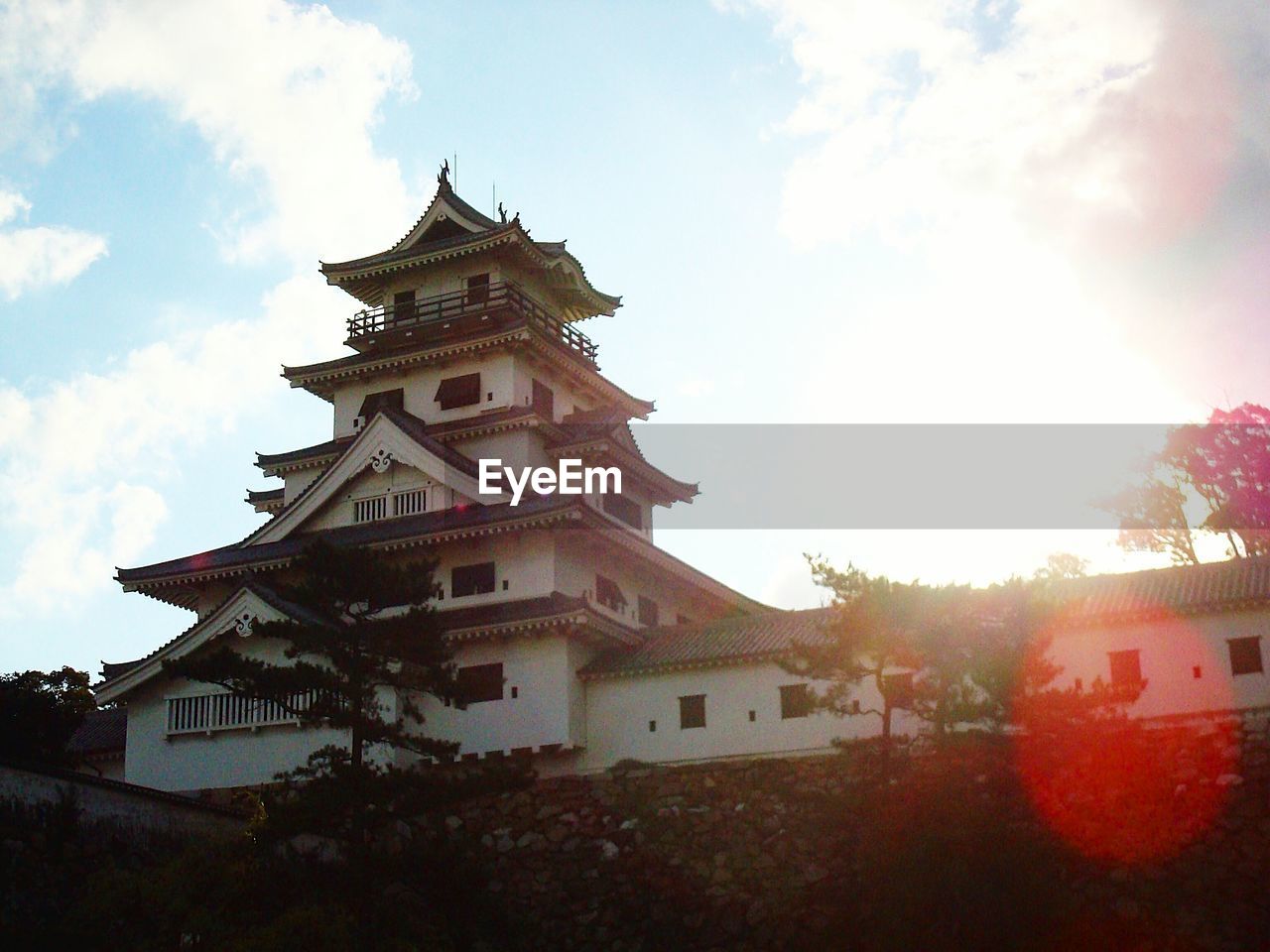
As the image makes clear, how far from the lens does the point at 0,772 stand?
27.6 metres

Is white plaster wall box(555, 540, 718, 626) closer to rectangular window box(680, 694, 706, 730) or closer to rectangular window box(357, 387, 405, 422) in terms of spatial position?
rectangular window box(680, 694, 706, 730)

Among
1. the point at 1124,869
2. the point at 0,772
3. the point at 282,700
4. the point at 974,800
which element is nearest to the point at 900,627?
the point at 974,800

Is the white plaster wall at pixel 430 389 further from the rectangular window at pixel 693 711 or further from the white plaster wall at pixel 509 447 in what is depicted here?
the rectangular window at pixel 693 711

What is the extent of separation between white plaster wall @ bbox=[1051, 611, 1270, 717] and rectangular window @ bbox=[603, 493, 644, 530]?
1513cm

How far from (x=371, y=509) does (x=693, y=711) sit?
1152cm

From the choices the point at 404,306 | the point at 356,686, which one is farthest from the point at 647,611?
the point at 356,686

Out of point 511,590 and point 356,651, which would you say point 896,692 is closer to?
point 356,651

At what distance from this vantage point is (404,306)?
48062 mm

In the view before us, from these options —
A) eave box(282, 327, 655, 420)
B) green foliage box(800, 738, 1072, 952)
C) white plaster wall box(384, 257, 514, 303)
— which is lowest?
green foliage box(800, 738, 1072, 952)

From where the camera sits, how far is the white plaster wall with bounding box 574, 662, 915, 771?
1385 inches

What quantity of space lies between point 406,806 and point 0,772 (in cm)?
747

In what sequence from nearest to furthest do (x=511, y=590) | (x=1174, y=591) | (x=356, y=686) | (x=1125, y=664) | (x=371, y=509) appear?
(x=356, y=686) → (x=1125, y=664) → (x=1174, y=591) → (x=511, y=590) → (x=371, y=509)

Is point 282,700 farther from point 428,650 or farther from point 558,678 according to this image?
point 558,678

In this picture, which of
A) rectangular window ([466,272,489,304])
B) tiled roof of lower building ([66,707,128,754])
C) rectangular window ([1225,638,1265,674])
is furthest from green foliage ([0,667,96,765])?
rectangular window ([1225,638,1265,674])
